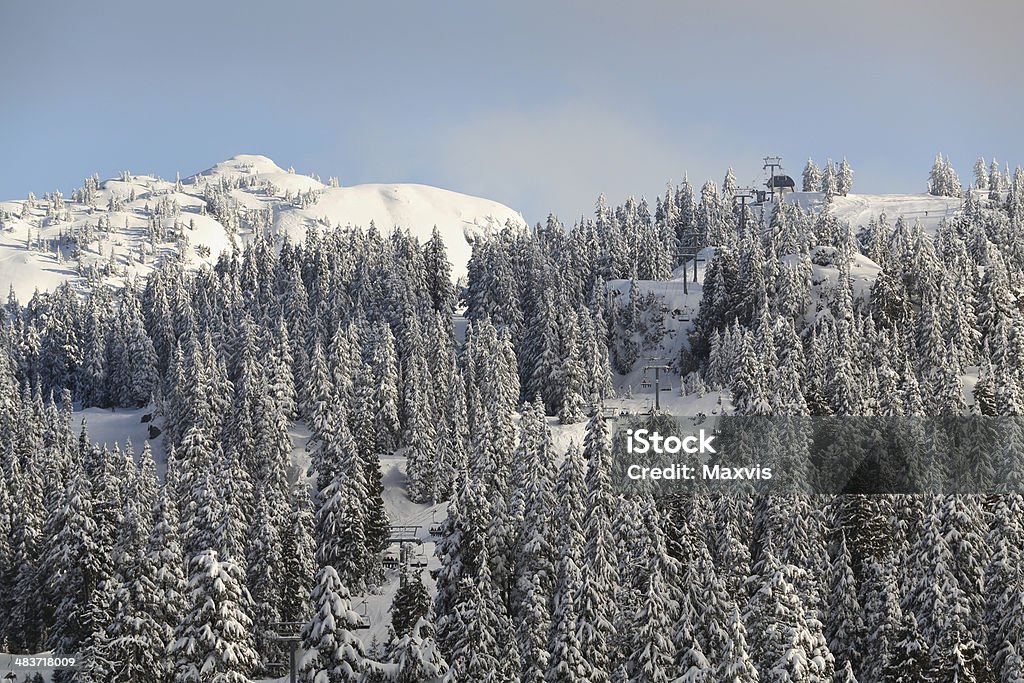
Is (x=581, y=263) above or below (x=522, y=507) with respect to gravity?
above

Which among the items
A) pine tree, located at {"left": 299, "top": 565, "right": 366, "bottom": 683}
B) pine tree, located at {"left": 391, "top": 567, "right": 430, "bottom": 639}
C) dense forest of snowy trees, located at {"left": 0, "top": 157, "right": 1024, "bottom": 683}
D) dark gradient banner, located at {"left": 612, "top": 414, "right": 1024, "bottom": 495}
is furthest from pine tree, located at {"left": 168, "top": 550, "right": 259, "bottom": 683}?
dark gradient banner, located at {"left": 612, "top": 414, "right": 1024, "bottom": 495}

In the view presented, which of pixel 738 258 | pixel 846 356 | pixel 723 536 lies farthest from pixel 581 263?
pixel 723 536

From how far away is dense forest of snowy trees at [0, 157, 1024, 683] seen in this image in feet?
152

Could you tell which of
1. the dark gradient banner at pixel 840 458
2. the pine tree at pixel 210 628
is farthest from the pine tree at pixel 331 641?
the dark gradient banner at pixel 840 458

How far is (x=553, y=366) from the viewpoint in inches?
4289

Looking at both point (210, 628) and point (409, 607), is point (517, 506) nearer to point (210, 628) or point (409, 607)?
point (409, 607)

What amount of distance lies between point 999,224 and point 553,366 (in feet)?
283

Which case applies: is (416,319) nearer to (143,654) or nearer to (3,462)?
(3,462)

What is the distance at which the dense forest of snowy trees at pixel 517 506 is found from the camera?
46312 millimetres

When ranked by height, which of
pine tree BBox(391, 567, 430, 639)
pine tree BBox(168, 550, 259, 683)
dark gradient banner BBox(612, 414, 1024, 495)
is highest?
dark gradient banner BBox(612, 414, 1024, 495)

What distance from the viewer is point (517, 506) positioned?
5534cm

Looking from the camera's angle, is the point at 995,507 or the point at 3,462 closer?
the point at 995,507

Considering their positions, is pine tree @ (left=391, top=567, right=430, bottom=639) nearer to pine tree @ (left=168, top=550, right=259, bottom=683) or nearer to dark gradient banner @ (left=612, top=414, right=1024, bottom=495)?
dark gradient banner @ (left=612, top=414, right=1024, bottom=495)

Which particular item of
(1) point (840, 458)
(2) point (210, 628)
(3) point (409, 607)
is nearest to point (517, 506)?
(3) point (409, 607)
